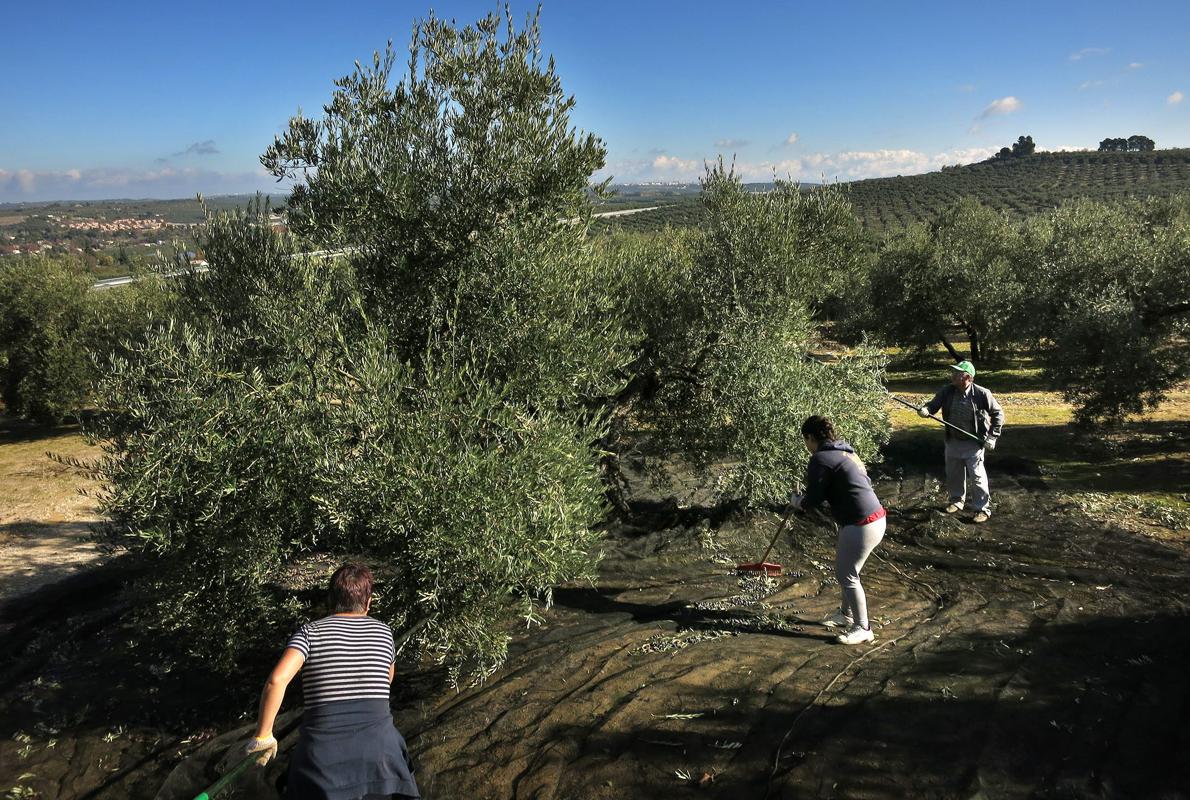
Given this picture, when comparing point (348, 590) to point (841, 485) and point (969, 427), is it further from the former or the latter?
point (969, 427)

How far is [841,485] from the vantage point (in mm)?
6812

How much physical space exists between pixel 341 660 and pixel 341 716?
0.32 meters

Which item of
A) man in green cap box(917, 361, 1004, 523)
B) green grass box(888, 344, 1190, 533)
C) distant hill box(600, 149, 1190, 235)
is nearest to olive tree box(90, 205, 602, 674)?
man in green cap box(917, 361, 1004, 523)

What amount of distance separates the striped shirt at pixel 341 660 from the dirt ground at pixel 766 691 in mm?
2070

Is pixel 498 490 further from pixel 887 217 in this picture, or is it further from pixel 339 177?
pixel 887 217

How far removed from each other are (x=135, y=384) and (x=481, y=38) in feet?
20.0

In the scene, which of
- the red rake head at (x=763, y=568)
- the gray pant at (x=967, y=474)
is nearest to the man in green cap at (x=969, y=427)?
the gray pant at (x=967, y=474)

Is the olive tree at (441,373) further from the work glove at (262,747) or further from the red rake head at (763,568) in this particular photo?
the work glove at (262,747)

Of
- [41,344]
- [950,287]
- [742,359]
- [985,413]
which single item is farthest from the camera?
[950,287]

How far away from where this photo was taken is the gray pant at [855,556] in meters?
6.79

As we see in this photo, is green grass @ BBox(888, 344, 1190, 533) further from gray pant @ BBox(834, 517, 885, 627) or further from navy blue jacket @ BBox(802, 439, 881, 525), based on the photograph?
navy blue jacket @ BBox(802, 439, 881, 525)

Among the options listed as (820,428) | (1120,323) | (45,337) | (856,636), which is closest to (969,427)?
(820,428)

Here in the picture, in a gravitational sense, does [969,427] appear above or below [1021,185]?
below

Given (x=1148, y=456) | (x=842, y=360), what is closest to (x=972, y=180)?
(x=1148, y=456)
